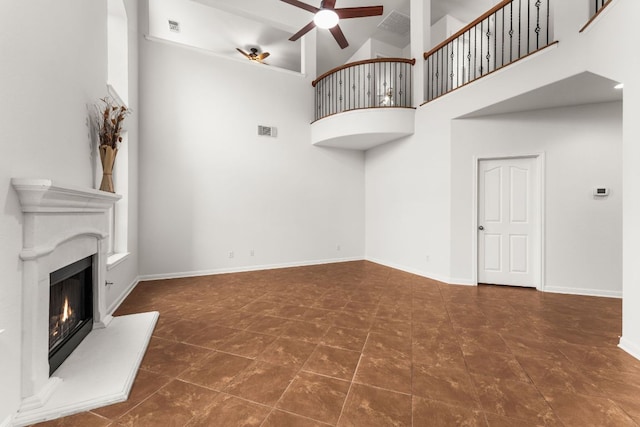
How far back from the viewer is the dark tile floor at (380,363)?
Result: 59.8 inches

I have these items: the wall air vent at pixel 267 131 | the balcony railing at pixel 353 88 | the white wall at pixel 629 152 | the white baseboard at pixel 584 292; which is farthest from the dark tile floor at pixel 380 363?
the balcony railing at pixel 353 88

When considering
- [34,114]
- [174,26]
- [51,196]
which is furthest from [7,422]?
[174,26]

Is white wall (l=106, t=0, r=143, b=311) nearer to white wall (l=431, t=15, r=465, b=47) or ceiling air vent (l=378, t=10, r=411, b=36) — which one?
ceiling air vent (l=378, t=10, r=411, b=36)

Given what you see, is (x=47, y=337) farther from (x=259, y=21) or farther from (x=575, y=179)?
(x=259, y=21)

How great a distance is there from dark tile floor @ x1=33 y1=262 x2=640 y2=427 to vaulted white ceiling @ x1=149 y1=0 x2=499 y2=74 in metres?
5.17

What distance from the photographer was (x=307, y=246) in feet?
19.0

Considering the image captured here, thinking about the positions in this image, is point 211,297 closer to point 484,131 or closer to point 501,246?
point 501,246

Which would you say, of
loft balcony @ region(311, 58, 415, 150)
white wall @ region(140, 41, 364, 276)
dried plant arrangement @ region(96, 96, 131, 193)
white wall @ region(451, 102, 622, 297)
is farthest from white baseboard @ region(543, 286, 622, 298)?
dried plant arrangement @ region(96, 96, 131, 193)

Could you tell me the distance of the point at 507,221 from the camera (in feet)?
13.6

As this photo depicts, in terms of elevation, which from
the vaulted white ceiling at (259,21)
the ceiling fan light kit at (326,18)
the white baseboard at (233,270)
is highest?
the vaulted white ceiling at (259,21)

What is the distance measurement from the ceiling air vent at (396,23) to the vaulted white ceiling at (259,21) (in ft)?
0.31

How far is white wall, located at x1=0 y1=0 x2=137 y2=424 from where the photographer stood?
1.36 meters

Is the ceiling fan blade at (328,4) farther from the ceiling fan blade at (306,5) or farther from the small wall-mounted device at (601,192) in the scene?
the small wall-mounted device at (601,192)

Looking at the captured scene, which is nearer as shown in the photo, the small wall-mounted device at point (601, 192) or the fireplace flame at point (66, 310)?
the fireplace flame at point (66, 310)
